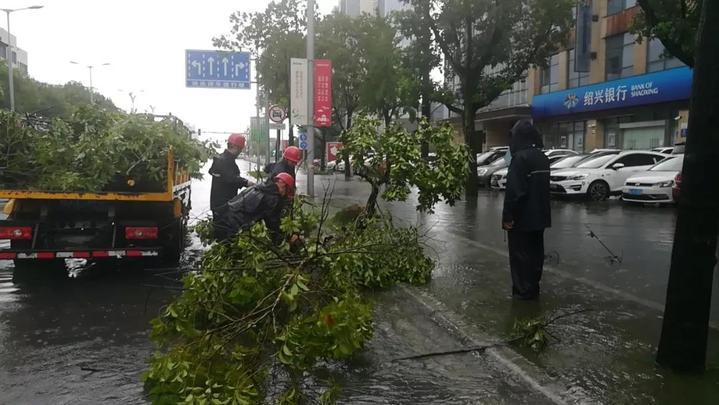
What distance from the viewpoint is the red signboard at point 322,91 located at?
17297 mm

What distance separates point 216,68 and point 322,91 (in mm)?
5038

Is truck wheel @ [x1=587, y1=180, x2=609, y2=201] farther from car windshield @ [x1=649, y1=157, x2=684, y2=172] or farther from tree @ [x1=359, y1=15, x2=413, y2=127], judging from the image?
tree @ [x1=359, y1=15, x2=413, y2=127]

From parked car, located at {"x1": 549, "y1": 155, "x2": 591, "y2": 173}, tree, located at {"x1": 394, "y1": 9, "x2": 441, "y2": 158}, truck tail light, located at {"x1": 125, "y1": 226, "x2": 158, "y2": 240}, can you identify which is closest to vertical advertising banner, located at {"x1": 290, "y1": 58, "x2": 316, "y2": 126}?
tree, located at {"x1": 394, "y1": 9, "x2": 441, "y2": 158}

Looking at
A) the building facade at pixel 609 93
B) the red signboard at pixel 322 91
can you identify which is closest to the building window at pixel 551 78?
the building facade at pixel 609 93

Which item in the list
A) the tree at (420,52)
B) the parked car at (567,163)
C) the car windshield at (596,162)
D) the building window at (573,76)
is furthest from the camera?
the building window at (573,76)

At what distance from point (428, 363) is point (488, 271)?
124 inches

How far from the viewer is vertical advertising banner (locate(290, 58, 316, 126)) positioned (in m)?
16.1

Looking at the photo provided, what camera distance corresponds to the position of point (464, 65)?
18.8 m

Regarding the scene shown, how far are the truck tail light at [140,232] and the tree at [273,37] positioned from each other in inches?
810

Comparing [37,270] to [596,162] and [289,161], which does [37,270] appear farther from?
[596,162]

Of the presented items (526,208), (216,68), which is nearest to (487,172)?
(216,68)

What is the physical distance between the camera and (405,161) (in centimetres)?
710

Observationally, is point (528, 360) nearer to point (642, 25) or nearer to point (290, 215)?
point (290, 215)

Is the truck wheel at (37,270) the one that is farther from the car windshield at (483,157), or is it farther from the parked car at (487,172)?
the car windshield at (483,157)
